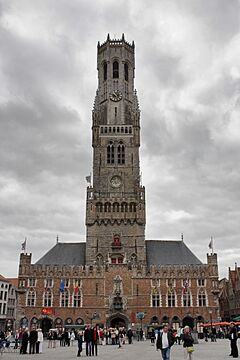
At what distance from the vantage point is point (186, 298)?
231 feet

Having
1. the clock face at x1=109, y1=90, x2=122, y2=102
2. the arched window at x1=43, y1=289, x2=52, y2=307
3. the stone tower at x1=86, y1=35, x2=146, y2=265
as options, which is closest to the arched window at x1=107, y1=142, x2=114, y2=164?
the stone tower at x1=86, y1=35, x2=146, y2=265

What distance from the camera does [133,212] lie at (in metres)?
74.4

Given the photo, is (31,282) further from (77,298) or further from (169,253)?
(169,253)

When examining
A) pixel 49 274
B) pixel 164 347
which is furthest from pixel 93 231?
pixel 164 347

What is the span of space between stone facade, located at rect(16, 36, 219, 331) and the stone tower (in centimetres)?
18

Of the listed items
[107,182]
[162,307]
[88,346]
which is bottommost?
[88,346]

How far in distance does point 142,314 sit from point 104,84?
4788 centimetres

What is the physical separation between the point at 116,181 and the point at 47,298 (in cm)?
2457

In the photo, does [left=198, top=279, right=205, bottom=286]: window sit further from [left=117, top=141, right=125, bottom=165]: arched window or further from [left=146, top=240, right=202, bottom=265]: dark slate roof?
[left=117, top=141, right=125, bottom=165]: arched window

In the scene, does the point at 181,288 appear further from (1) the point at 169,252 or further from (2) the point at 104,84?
(2) the point at 104,84

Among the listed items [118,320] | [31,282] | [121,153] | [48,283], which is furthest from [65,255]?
[121,153]

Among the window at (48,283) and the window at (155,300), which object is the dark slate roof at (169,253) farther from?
the window at (48,283)

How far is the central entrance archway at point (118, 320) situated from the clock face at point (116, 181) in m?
23.4

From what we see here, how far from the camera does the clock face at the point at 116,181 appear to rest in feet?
254
